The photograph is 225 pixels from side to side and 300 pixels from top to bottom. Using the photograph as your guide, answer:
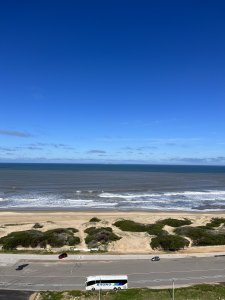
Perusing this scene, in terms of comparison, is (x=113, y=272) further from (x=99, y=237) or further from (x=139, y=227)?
(x=139, y=227)

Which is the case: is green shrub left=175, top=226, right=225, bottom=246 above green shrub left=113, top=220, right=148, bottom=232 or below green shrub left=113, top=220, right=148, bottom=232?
below

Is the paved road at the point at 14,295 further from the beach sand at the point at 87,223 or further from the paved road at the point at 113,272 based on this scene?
the beach sand at the point at 87,223

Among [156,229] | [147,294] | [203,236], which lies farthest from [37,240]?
[203,236]

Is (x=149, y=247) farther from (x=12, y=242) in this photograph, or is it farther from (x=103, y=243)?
(x=12, y=242)

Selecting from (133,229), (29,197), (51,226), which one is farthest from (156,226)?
(29,197)

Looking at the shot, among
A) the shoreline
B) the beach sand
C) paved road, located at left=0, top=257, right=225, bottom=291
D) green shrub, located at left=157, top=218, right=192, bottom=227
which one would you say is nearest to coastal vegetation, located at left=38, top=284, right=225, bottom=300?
paved road, located at left=0, top=257, right=225, bottom=291

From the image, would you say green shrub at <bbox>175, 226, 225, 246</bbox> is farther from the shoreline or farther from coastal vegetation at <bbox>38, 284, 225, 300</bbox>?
the shoreline
